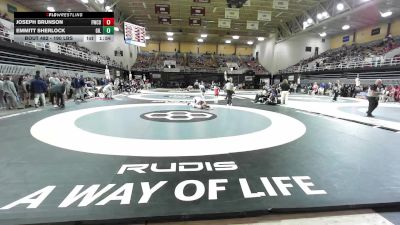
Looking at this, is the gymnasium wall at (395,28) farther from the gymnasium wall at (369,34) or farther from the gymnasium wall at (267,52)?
the gymnasium wall at (267,52)

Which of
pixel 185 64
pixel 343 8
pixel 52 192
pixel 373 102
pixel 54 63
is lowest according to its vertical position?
pixel 52 192

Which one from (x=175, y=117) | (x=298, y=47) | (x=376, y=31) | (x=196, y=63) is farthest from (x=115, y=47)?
(x=376, y=31)

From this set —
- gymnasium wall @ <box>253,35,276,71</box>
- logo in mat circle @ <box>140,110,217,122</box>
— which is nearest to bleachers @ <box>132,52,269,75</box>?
gymnasium wall @ <box>253,35,276,71</box>

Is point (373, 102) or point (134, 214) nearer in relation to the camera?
point (134, 214)

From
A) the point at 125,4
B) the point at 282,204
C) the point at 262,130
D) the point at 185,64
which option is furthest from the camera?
the point at 185,64

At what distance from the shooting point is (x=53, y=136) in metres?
5.43

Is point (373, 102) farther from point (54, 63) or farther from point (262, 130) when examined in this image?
point (54, 63)

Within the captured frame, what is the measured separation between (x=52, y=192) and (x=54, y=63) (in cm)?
2029

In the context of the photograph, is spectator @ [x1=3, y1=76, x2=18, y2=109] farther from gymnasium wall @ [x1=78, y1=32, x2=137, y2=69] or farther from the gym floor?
gymnasium wall @ [x1=78, y1=32, x2=137, y2=69]

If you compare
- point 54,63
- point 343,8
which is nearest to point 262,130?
point 54,63

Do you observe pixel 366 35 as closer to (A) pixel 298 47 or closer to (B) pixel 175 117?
(A) pixel 298 47
